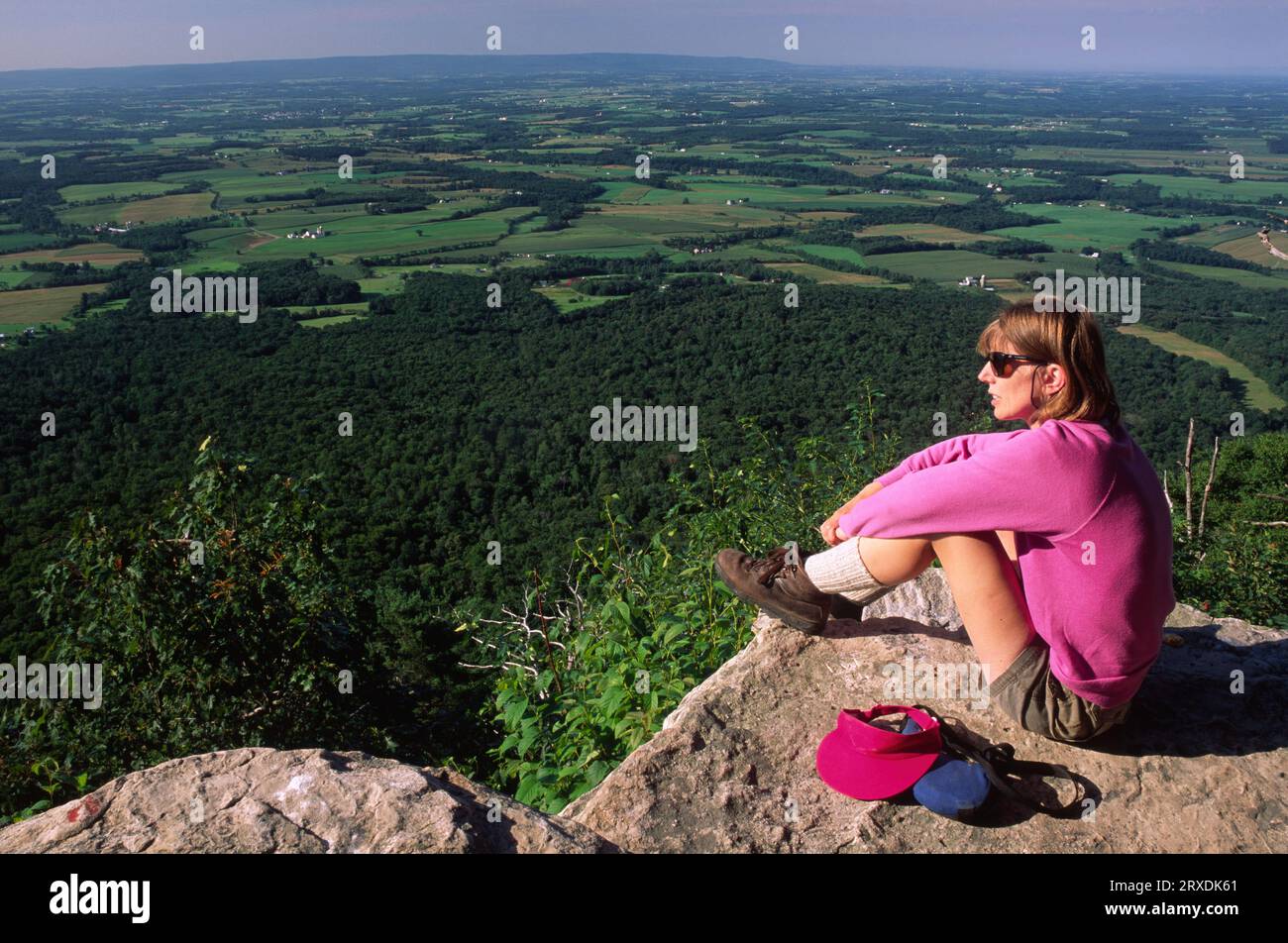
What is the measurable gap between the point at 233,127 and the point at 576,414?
93.2 m

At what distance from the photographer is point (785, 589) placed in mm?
3182

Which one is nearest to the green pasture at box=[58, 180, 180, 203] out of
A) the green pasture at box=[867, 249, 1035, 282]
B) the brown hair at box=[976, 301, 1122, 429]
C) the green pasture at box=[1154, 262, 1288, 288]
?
the green pasture at box=[867, 249, 1035, 282]

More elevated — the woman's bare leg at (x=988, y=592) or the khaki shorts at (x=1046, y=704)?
the woman's bare leg at (x=988, y=592)

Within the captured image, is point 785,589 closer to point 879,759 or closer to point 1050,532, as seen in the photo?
point 879,759

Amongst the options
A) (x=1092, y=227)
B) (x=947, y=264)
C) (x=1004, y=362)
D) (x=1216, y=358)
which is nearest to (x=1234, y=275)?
(x=1092, y=227)

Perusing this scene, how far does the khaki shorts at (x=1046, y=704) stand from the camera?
255cm

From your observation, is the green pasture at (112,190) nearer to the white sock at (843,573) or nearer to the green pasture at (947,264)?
the green pasture at (947,264)

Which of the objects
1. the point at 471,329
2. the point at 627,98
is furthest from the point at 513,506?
the point at 627,98

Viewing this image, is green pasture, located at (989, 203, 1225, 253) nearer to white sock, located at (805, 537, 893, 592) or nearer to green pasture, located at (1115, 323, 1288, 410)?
green pasture, located at (1115, 323, 1288, 410)

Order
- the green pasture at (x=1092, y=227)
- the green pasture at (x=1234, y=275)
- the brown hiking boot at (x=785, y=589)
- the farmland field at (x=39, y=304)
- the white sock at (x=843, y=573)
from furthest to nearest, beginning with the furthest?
the green pasture at (x=1092, y=227) < the green pasture at (x=1234, y=275) < the farmland field at (x=39, y=304) < the brown hiking boot at (x=785, y=589) < the white sock at (x=843, y=573)

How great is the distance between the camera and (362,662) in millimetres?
4887

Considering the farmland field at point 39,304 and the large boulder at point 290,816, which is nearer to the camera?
the large boulder at point 290,816

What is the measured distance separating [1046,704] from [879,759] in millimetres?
567

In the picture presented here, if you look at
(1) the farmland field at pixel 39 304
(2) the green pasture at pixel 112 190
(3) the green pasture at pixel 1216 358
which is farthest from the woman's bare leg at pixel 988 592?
(2) the green pasture at pixel 112 190
